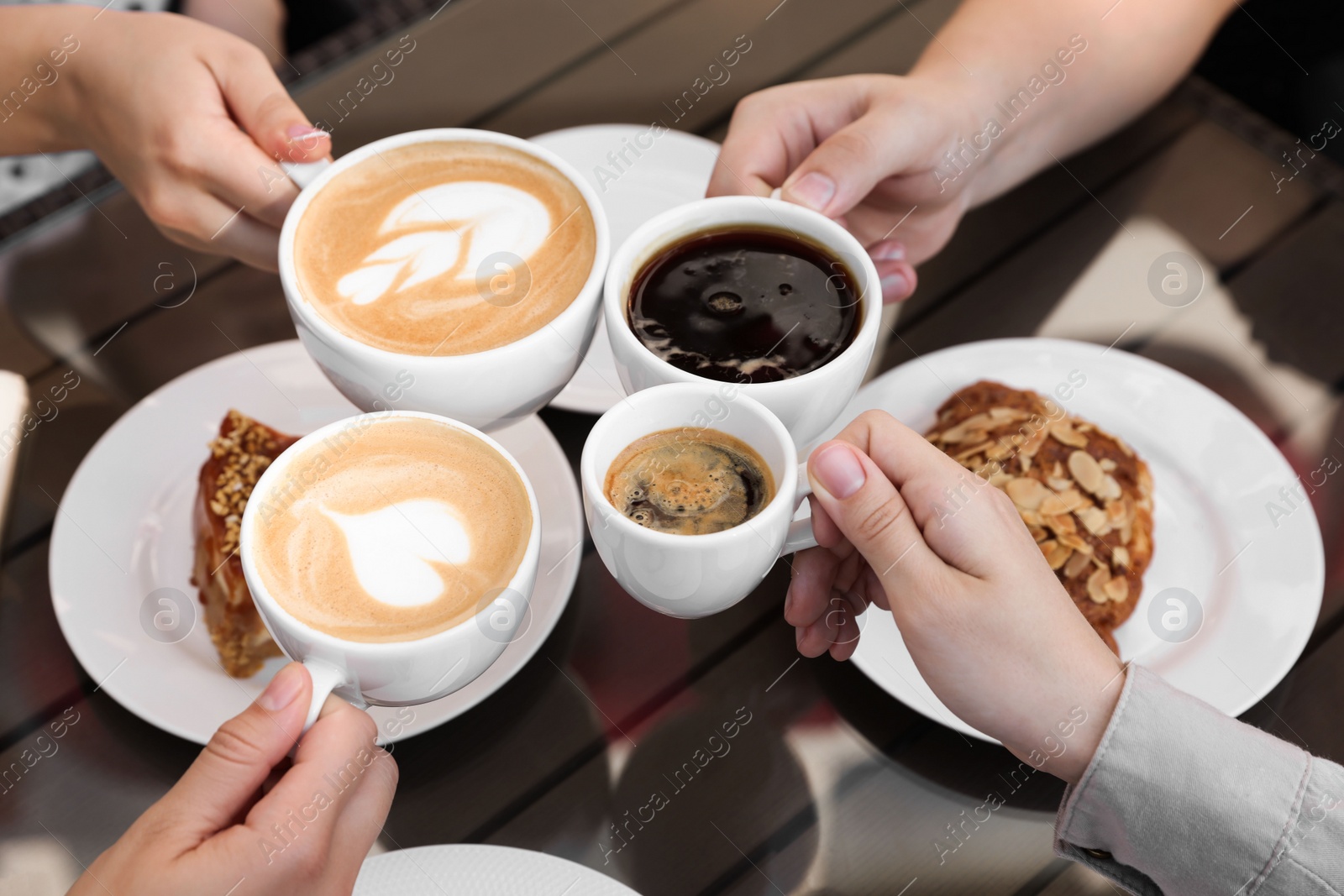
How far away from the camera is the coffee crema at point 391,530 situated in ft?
2.84

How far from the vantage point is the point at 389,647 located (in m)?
0.79

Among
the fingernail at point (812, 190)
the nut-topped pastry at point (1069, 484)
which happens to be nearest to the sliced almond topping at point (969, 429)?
the nut-topped pastry at point (1069, 484)

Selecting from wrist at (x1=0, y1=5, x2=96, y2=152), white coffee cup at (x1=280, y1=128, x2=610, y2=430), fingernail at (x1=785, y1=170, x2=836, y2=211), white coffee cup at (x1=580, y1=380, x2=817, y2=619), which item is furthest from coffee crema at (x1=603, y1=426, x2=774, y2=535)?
wrist at (x1=0, y1=5, x2=96, y2=152)

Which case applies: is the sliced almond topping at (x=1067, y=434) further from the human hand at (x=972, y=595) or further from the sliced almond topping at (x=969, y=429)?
the human hand at (x=972, y=595)

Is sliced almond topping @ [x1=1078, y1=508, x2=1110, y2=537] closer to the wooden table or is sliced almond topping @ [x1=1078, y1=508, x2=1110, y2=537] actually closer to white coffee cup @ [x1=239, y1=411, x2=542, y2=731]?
the wooden table

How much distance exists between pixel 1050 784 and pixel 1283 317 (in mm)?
767

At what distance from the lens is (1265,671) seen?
1.02m

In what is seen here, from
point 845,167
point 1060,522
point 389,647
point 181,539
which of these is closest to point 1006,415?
point 1060,522

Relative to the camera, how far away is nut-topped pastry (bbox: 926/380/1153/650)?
110 centimetres

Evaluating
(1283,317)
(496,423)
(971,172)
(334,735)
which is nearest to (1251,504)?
(1283,317)

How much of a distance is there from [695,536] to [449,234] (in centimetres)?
49

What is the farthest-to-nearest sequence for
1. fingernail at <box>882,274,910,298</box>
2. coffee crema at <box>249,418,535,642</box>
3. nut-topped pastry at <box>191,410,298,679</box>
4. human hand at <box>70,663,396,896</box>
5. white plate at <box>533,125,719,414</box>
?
white plate at <box>533,125,719,414</box>
fingernail at <box>882,274,910,298</box>
nut-topped pastry at <box>191,410,298,679</box>
coffee crema at <box>249,418,535,642</box>
human hand at <box>70,663,396,896</box>

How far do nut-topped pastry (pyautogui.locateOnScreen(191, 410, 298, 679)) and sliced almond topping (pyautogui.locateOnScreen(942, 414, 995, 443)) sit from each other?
0.82 m

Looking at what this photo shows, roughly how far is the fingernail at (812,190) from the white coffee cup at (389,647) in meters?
0.49
